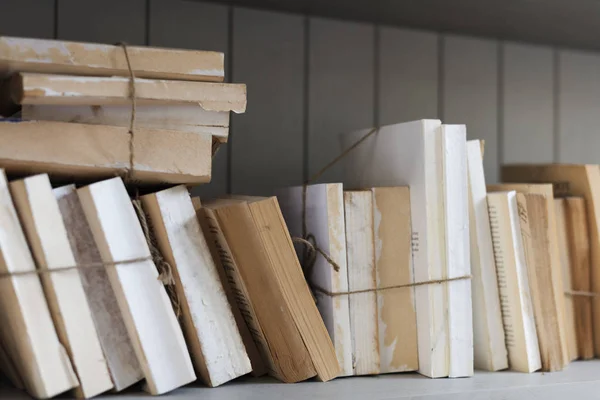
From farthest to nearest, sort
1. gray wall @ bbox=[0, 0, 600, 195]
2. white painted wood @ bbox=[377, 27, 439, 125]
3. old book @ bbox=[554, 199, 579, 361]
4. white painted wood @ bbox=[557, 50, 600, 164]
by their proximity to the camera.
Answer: white painted wood @ bbox=[557, 50, 600, 164], white painted wood @ bbox=[377, 27, 439, 125], gray wall @ bbox=[0, 0, 600, 195], old book @ bbox=[554, 199, 579, 361]

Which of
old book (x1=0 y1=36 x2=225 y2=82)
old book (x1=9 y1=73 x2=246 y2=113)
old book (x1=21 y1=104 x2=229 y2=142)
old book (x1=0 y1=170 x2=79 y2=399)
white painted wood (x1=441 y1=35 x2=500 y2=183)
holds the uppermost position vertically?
white painted wood (x1=441 y1=35 x2=500 y2=183)

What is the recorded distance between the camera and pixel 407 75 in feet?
3.82

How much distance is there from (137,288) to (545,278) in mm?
465

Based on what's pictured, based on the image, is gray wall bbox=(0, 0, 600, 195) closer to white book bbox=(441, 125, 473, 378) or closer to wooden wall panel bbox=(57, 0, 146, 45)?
wooden wall panel bbox=(57, 0, 146, 45)

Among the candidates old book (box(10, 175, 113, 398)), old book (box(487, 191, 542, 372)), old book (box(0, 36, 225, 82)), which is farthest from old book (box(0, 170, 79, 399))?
old book (box(487, 191, 542, 372))

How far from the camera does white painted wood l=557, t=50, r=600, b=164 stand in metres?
1.27

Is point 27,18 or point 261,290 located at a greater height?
point 27,18

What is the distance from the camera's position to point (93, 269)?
26.3 inches

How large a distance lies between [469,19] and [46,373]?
781mm

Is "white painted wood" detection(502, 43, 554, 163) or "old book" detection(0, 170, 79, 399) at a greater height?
"white painted wood" detection(502, 43, 554, 163)

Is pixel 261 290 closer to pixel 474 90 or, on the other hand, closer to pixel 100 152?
pixel 100 152

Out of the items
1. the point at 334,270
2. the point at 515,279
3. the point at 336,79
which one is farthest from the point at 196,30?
the point at 515,279

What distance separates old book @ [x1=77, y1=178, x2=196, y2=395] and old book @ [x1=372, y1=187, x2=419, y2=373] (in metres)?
0.23

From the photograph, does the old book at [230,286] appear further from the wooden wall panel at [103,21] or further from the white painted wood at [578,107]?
the white painted wood at [578,107]
